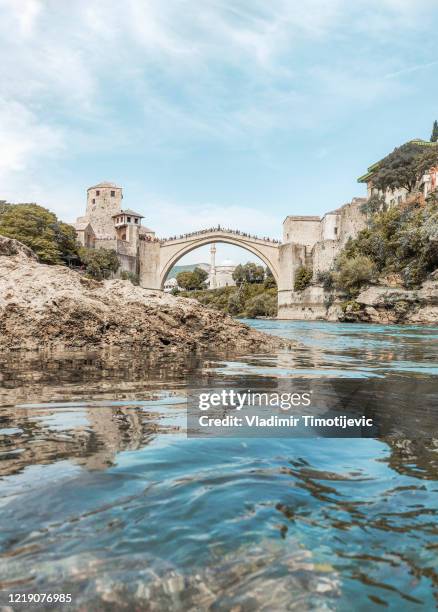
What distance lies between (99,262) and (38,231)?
10.8 metres

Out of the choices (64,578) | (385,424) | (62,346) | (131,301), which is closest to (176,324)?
(131,301)

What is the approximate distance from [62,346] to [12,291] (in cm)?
91

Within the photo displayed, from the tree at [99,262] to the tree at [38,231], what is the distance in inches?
85.9

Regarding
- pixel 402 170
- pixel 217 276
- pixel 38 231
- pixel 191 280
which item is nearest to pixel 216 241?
pixel 402 170

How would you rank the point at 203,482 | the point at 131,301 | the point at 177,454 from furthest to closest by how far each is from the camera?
the point at 131,301 < the point at 177,454 < the point at 203,482

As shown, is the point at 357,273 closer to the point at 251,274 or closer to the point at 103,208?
the point at 103,208

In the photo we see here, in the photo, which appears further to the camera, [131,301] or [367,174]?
[367,174]

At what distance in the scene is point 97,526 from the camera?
1.22m

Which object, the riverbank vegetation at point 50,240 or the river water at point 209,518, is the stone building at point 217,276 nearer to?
the riverbank vegetation at point 50,240

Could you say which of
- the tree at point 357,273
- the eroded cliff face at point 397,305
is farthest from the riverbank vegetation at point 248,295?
the eroded cliff face at point 397,305

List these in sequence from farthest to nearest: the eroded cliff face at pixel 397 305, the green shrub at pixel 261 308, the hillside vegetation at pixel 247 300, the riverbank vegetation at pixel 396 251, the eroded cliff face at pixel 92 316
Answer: the hillside vegetation at pixel 247 300, the green shrub at pixel 261 308, the riverbank vegetation at pixel 396 251, the eroded cliff face at pixel 397 305, the eroded cliff face at pixel 92 316

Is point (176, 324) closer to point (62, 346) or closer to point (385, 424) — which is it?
point (62, 346)

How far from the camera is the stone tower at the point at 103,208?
217ft

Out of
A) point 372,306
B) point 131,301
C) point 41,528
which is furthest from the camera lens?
point 372,306
